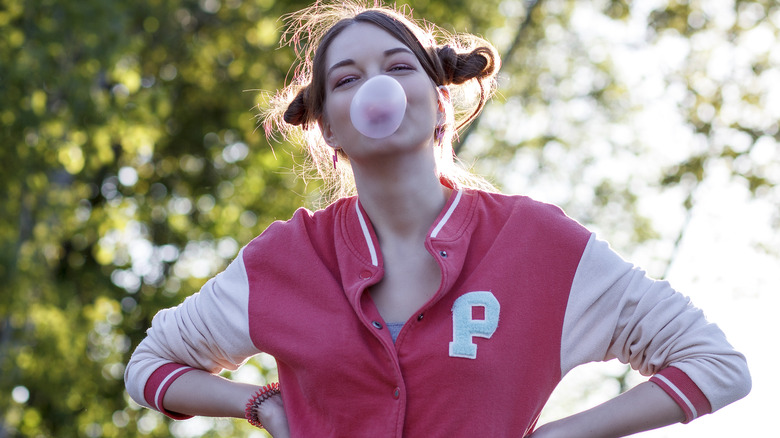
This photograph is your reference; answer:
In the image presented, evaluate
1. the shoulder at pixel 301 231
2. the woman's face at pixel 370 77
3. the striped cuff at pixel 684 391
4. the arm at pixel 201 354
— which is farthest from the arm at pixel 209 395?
the striped cuff at pixel 684 391

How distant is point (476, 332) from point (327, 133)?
720 mm

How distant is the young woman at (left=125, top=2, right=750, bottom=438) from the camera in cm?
220

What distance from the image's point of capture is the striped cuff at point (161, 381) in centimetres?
254

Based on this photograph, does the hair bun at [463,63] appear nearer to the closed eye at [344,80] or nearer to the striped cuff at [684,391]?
the closed eye at [344,80]

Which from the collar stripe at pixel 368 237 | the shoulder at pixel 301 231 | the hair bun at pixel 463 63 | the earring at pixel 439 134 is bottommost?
the shoulder at pixel 301 231

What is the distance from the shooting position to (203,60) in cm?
1266

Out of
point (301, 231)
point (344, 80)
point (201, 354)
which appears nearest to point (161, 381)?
point (201, 354)

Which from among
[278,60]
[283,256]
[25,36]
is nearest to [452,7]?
[278,60]

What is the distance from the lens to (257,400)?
247cm

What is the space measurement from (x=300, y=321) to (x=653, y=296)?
31.5 inches

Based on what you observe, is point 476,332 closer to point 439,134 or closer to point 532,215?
point 532,215

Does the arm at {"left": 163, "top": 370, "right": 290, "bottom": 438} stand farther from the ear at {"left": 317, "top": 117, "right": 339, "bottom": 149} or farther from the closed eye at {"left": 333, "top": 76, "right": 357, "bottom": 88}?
the closed eye at {"left": 333, "top": 76, "right": 357, "bottom": 88}

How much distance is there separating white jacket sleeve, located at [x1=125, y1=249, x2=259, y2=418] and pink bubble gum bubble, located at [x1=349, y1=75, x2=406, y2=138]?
50cm

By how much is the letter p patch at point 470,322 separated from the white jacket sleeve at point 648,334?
169mm
